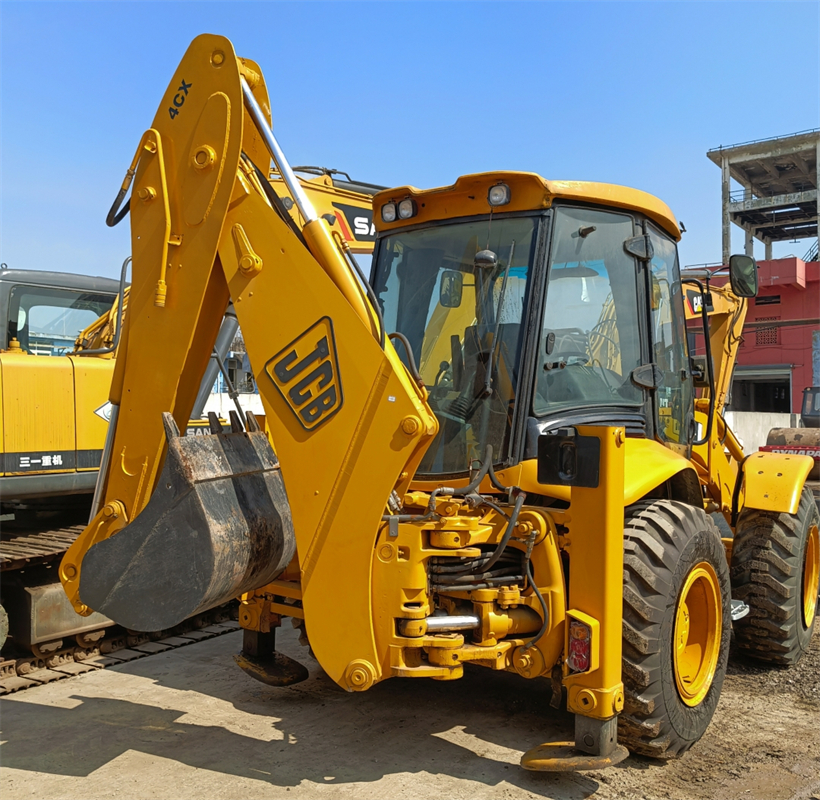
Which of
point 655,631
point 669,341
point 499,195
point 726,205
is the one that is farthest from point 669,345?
point 726,205

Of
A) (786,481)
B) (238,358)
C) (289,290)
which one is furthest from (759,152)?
(289,290)

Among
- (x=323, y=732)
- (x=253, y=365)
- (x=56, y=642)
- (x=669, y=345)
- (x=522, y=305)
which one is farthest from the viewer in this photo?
(x=56, y=642)

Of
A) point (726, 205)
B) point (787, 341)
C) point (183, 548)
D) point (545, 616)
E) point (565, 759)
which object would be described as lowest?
point (565, 759)

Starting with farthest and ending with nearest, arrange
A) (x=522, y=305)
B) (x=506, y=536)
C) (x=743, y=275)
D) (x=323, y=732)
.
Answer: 1. (x=743, y=275)
2. (x=323, y=732)
3. (x=522, y=305)
4. (x=506, y=536)

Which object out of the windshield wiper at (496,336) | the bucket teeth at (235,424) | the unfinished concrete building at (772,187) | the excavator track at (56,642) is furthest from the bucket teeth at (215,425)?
the unfinished concrete building at (772,187)

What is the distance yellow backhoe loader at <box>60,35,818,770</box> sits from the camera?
320cm

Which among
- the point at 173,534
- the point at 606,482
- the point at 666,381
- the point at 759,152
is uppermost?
the point at 759,152

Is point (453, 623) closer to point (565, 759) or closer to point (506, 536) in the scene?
point (506, 536)

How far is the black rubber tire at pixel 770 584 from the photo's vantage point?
4875mm

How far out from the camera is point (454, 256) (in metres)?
4.09

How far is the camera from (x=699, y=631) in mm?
4004

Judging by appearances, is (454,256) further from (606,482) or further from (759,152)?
(759,152)

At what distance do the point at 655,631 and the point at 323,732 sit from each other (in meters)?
1.70

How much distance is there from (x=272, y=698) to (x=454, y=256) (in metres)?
2.63
